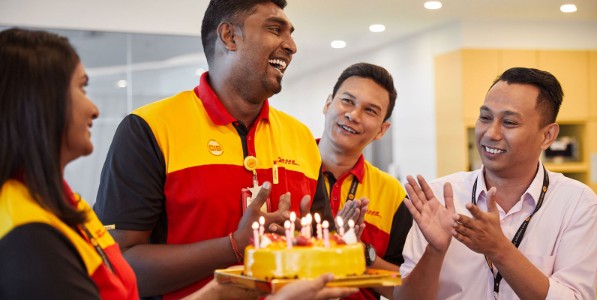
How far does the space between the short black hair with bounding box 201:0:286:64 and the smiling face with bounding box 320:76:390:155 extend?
0.89 m

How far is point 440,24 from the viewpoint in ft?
27.9

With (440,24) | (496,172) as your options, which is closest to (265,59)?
(496,172)

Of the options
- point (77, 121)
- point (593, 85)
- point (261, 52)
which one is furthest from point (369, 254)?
point (593, 85)

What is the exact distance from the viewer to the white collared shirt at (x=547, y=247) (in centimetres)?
256

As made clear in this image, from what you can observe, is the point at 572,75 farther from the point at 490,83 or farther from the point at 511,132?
the point at 511,132

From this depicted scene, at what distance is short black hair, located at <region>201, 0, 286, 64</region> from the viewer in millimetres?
2393

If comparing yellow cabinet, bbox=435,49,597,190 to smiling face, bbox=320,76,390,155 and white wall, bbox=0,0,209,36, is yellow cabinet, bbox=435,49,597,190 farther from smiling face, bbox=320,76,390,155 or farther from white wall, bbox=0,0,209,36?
smiling face, bbox=320,76,390,155

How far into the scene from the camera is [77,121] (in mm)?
1456

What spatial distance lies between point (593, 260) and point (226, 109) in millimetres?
1426

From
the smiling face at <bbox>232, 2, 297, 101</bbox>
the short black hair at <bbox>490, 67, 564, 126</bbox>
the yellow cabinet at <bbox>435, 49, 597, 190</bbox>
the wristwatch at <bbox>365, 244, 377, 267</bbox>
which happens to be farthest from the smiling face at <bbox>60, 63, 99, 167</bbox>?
the yellow cabinet at <bbox>435, 49, 597, 190</bbox>

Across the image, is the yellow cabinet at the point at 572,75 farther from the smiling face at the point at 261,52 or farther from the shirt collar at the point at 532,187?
the smiling face at the point at 261,52

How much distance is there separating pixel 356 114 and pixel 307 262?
1.61 m

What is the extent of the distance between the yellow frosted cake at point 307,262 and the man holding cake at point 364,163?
1.30 meters

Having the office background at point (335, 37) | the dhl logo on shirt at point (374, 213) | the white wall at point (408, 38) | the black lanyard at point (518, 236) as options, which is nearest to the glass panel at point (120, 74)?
the office background at point (335, 37)
